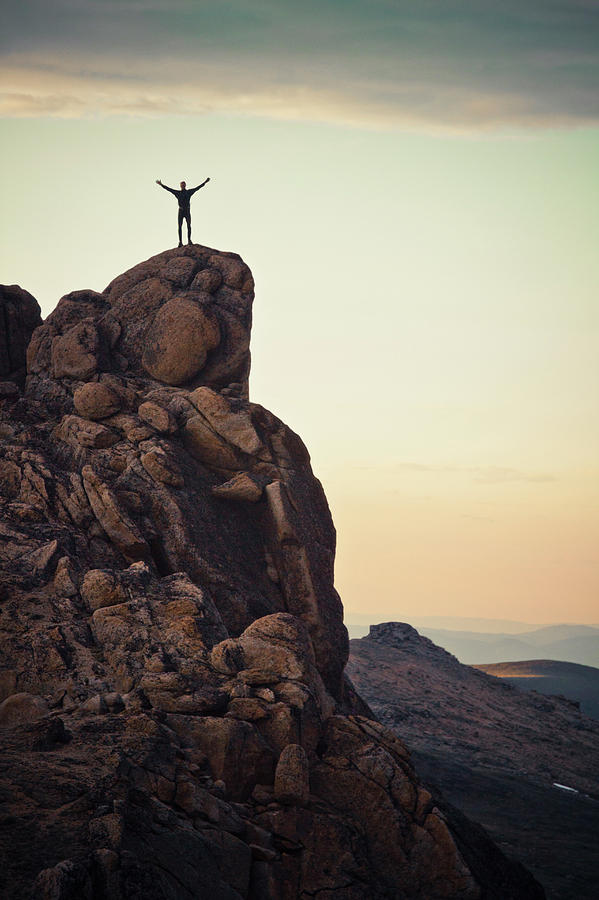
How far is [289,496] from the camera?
35750 millimetres

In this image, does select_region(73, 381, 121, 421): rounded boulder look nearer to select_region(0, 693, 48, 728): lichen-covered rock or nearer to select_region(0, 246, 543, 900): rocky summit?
select_region(0, 246, 543, 900): rocky summit

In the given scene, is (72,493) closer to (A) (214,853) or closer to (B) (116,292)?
(B) (116,292)

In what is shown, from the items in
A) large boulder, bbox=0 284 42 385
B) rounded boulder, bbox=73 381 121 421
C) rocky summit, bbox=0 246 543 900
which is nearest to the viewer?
rocky summit, bbox=0 246 543 900

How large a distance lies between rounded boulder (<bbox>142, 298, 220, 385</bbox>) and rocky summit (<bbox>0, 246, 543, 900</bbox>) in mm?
96

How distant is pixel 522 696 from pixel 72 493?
58.2 m

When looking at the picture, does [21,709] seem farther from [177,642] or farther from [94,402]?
[94,402]

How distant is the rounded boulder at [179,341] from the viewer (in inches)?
1540

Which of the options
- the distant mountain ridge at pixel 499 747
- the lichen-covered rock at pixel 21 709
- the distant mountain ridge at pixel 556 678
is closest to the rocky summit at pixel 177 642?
the lichen-covered rock at pixel 21 709

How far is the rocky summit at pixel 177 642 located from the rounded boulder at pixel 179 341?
96mm

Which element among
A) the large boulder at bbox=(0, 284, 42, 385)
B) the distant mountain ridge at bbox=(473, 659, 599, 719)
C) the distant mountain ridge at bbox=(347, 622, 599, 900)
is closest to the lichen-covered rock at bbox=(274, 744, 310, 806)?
the distant mountain ridge at bbox=(347, 622, 599, 900)

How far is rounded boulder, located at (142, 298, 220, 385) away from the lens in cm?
3912

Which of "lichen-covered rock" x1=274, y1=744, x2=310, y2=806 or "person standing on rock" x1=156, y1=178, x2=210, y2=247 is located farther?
"person standing on rock" x1=156, y1=178, x2=210, y2=247

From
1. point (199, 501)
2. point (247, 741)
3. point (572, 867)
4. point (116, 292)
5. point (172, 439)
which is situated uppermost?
point (116, 292)

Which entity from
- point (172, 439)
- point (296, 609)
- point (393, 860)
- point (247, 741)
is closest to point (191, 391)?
point (172, 439)
